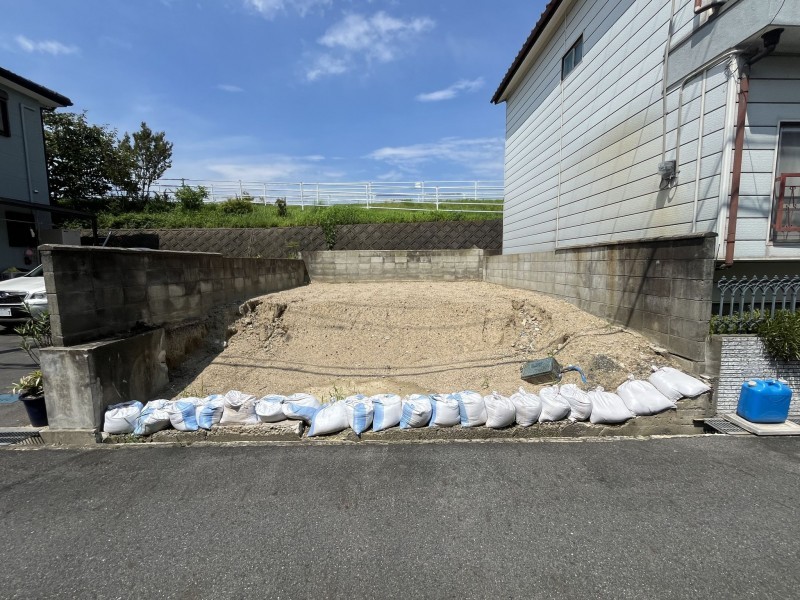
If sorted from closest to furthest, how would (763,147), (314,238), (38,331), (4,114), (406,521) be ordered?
(406,521) < (763,147) < (38,331) < (4,114) < (314,238)

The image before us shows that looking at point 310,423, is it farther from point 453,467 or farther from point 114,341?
point 114,341

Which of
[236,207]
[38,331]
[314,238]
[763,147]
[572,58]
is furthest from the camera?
[236,207]

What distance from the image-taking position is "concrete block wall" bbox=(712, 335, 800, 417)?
3.40 m

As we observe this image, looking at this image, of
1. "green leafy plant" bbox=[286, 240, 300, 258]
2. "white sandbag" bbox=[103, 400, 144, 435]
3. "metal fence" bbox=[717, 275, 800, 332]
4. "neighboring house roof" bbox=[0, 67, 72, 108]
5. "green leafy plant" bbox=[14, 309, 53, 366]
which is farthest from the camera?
"green leafy plant" bbox=[286, 240, 300, 258]

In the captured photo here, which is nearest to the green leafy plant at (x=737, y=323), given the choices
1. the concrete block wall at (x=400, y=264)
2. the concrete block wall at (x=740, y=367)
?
the concrete block wall at (x=740, y=367)

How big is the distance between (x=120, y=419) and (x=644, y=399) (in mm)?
4865

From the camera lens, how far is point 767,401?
3238 millimetres

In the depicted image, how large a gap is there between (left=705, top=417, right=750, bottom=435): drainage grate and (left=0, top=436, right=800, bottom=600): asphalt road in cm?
18

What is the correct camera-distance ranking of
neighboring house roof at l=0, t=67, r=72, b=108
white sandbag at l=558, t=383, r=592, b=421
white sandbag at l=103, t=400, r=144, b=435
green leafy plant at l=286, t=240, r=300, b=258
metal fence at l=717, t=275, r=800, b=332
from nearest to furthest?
white sandbag at l=103, t=400, r=144, b=435 → white sandbag at l=558, t=383, r=592, b=421 → metal fence at l=717, t=275, r=800, b=332 → neighboring house roof at l=0, t=67, r=72, b=108 → green leafy plant at l=286, t=240, r=300, b=258

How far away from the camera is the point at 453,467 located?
2.71 meters

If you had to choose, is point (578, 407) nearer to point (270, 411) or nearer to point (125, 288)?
point (270, 411)

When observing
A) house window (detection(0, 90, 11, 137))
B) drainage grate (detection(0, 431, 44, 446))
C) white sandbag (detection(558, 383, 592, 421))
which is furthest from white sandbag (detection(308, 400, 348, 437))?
house window (detection(0, 90, 11, 137))

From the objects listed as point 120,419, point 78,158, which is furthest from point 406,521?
point 78,158

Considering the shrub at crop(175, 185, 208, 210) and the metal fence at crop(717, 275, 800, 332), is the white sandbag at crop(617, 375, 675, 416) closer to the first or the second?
the metal fence at crop(717, 275, 800, 332)
